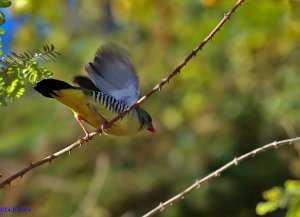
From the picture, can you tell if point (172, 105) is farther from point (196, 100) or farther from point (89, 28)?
point (89, 28)

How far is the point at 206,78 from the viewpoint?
6004mm

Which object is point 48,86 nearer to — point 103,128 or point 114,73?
point 103,128

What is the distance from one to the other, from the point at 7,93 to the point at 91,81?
0.55 meters

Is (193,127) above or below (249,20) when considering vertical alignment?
above

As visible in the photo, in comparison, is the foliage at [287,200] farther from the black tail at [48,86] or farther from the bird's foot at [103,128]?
the black tail at [48,86]

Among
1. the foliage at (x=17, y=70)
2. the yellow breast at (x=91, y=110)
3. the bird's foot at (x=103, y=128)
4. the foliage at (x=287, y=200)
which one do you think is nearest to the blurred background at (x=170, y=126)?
the foliage at (x=287, y=200)

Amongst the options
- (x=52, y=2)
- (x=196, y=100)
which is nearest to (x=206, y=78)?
(x=196, y=100)

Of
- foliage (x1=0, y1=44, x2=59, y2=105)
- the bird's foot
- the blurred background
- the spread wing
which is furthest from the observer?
the blurred background

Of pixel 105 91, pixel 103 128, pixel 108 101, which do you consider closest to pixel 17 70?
pixel 103 128

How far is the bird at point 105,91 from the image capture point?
6.51ft

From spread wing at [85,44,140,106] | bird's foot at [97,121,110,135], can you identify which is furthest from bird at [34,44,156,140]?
bird's foot at [97,121,110,135]

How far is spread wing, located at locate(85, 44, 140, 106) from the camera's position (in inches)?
77.9

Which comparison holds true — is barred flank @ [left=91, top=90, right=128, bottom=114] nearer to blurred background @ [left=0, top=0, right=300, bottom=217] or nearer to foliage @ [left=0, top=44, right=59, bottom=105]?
foliage @ [left=0, top=44, right=59, bottom=105]

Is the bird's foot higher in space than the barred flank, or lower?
lower
